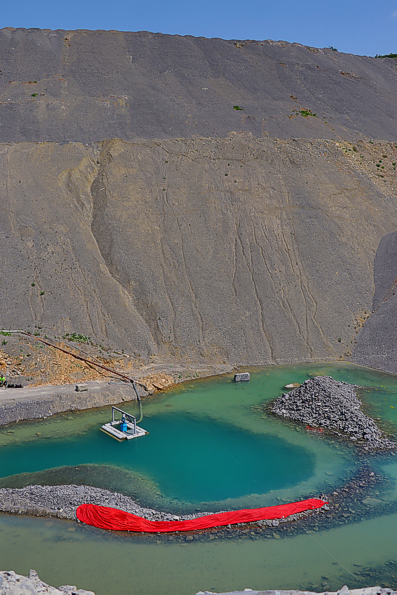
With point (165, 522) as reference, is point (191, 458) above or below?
above

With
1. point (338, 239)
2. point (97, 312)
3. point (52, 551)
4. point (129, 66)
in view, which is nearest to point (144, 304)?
point (97, 312)

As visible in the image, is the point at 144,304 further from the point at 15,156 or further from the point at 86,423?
the point at 15,156

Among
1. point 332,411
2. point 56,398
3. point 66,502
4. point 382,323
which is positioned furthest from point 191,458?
point 382,323

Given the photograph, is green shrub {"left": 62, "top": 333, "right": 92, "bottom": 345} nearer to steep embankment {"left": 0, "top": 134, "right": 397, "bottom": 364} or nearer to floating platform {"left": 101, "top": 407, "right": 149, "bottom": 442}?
steep embankment {"left": 0, "top": 134, "right": 397, "bottom": 364}

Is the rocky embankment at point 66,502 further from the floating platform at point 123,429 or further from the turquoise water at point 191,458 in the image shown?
the floating platform at point 123,429

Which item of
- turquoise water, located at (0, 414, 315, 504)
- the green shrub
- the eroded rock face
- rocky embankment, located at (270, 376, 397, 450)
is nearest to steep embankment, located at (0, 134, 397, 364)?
the green shrub

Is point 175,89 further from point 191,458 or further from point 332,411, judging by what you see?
point 191,458
